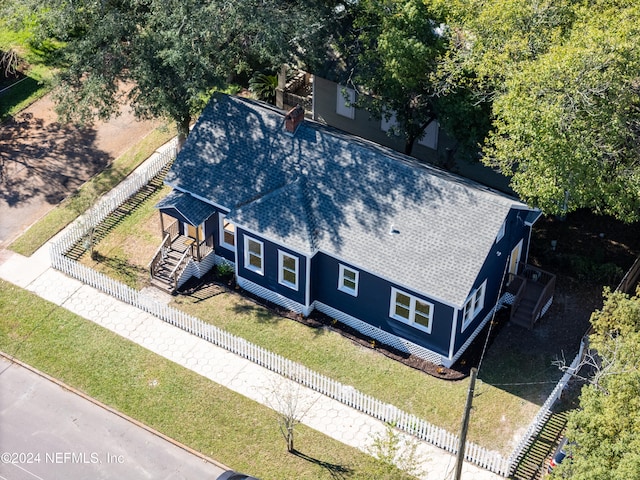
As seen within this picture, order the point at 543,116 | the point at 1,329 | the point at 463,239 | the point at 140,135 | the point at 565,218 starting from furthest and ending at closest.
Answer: the point at 140,135, the point at 565,218, the point at 1,329, the point at 463,239, the point at 543,116

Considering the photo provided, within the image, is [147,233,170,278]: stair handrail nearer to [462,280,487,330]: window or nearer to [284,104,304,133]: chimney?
[284,104,304,133]: chimney

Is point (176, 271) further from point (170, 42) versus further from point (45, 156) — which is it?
point (45, 156)

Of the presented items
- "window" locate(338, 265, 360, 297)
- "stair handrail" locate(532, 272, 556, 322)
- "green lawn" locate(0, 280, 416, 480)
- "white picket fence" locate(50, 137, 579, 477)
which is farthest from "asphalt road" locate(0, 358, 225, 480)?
"stair handrail" locate(532, 272, 556, 322)

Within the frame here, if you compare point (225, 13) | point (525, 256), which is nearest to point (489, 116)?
point (525, 256)

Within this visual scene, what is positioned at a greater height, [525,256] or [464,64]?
[464,64]

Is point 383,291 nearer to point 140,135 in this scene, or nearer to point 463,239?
point 463,239
